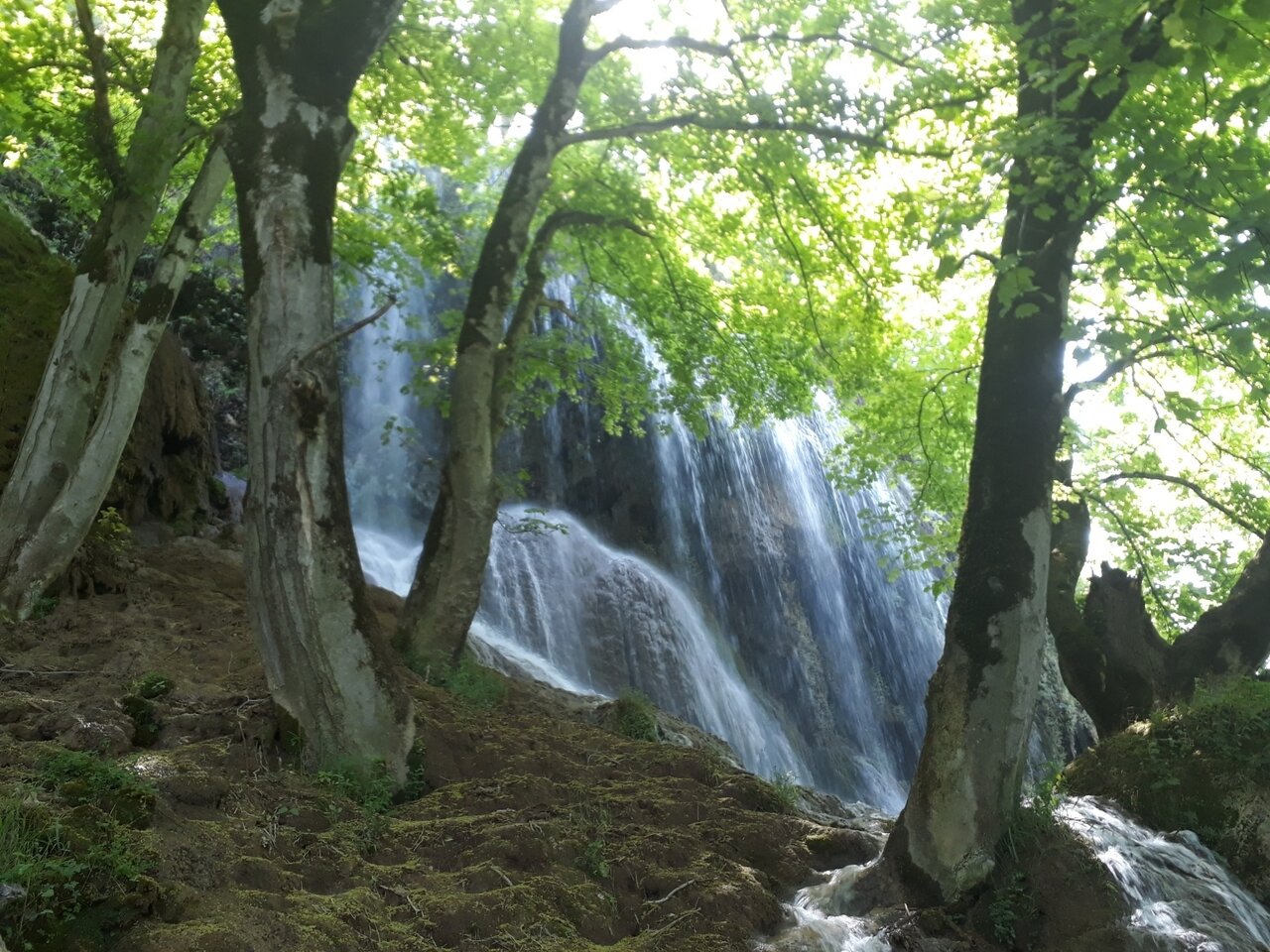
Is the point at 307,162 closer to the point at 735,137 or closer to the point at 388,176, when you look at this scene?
the point at 735,137

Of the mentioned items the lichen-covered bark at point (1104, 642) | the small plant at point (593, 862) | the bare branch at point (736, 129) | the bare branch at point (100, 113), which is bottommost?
the small plant at point (593, 862)

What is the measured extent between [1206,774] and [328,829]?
218 inches

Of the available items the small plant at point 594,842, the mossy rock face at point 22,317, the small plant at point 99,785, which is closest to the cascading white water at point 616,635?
the mossy rock face at point 22,317

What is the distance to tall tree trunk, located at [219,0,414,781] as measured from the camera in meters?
4.94

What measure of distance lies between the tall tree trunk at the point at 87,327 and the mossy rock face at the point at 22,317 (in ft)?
4.87

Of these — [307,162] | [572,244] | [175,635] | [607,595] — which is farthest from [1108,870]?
[607,595]

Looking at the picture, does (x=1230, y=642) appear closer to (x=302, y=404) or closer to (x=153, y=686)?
(x=302, y=404)

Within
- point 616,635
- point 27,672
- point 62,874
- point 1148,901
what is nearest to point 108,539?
point 27,672

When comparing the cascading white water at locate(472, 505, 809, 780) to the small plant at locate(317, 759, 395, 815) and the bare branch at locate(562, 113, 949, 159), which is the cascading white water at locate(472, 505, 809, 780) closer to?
the bare branch at locate(562, 113, 949, 159)

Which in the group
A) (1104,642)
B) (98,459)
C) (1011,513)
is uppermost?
(1011,513)

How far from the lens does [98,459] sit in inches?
287

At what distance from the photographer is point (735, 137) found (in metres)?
10.6

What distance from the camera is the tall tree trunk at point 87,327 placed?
710 cm

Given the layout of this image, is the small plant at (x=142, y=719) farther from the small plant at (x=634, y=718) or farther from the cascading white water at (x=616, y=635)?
the cascading white water at (x=616, y=635)
